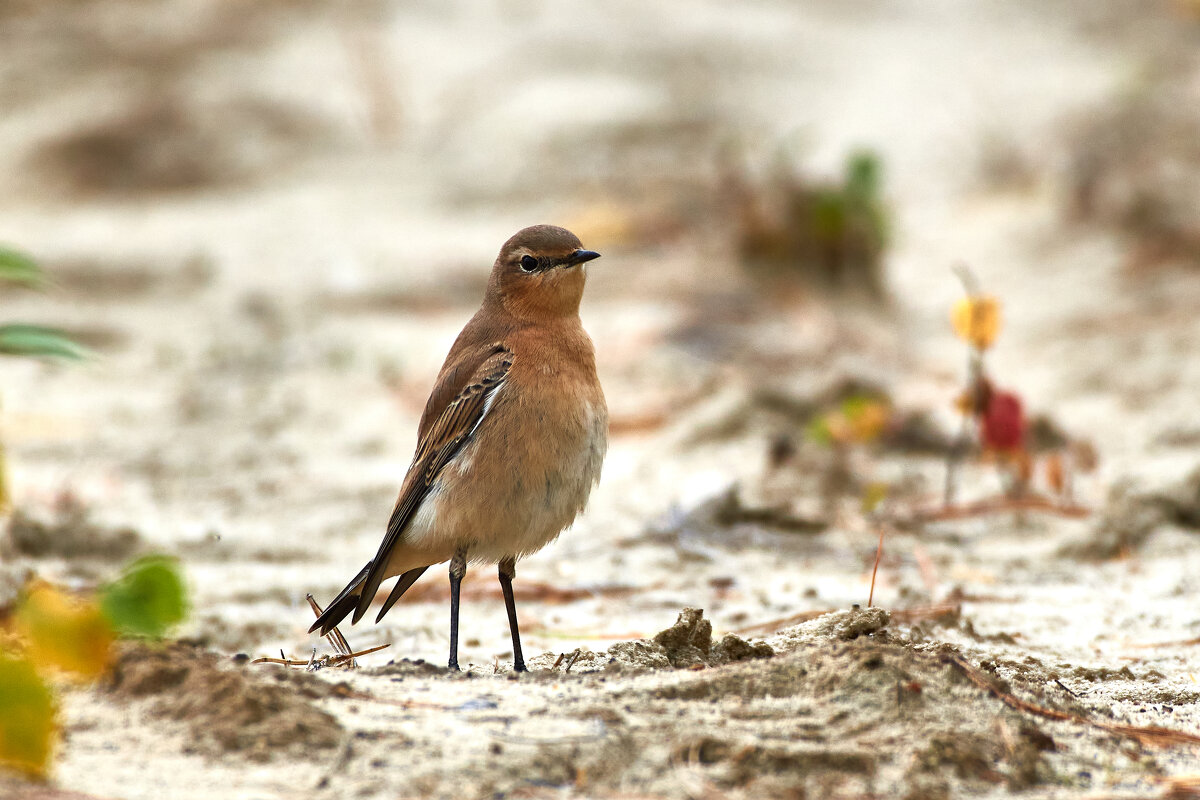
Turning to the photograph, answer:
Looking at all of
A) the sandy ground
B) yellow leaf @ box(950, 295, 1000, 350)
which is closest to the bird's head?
→ the sandy ground

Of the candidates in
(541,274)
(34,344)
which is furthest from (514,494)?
(34,344)

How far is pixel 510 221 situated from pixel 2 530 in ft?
18.3

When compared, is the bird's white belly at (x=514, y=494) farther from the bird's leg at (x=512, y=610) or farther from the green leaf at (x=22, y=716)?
the green leaf at (x=22, y=716)

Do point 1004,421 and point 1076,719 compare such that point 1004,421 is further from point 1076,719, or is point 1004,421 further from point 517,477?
point 1076,719

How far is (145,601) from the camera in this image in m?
2.24

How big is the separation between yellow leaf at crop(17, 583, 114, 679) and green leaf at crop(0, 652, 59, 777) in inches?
2.1

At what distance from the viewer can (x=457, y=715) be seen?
287cm

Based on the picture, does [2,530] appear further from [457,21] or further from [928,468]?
[457,21]

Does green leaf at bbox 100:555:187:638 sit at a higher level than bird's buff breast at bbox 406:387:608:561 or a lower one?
lower

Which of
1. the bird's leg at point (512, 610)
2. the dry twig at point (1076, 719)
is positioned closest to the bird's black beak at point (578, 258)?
the bird's leg at point (512, 610)

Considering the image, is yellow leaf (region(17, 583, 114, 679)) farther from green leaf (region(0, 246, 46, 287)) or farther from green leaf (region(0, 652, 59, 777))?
green leaf (region(0, 246, 46, 287))

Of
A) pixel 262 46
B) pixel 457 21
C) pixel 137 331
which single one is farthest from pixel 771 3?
pixel 137 331

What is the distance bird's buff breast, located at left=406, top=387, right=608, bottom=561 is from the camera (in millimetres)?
3918

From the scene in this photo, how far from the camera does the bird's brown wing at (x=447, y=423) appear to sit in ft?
13.2
